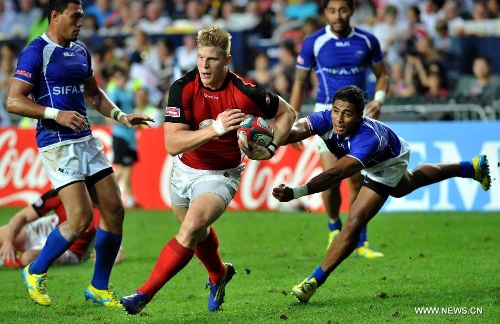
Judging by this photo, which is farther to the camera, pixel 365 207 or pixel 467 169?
pixel 467 169

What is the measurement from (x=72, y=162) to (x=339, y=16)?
3922mm

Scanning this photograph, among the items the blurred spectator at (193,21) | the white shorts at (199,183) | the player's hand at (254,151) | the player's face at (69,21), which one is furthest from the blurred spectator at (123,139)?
the player's hand at (254,151)

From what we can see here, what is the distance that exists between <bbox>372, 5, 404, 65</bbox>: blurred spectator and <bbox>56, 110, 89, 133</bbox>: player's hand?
448 inches

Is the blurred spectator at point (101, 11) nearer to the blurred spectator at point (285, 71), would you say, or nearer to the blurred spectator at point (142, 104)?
the blurred spectator at point (285, 71)

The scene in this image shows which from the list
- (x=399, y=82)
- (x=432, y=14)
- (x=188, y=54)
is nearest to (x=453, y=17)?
(x=432, y=14)

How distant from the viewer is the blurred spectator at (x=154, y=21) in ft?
71.0

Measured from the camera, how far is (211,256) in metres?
8.14

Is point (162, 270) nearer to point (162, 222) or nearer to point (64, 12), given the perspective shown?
point (64, 12)

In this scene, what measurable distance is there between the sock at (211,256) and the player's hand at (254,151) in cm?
109

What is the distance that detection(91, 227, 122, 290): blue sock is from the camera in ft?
27.8

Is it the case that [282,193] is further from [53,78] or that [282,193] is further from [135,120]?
[53,78]

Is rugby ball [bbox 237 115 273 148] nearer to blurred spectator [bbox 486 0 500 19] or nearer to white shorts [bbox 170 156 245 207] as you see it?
white shorts [bbox 170 156 245 207]

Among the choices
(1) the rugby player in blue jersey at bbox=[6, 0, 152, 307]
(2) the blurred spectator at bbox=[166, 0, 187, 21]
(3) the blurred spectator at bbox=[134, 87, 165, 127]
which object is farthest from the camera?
(2) the blurred spectator at bbox=[166, 0, 187, 21]

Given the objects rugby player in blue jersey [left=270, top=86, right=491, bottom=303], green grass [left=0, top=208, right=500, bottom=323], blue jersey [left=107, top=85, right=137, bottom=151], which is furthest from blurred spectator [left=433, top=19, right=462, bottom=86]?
rugby player in blue jersey [left=270, top=86, right=491, bottom=303]
